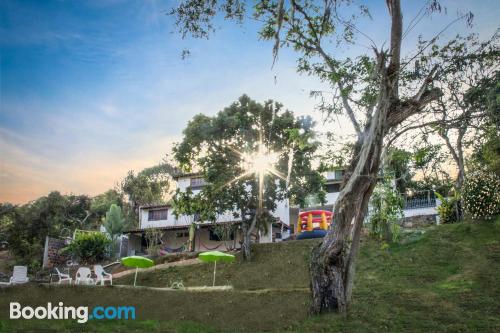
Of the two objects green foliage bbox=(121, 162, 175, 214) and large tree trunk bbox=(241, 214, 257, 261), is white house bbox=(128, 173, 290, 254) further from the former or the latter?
green foliage bbox=(121, 162, 175, 214)

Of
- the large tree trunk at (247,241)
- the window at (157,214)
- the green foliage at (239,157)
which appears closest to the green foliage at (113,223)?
the window at (157,214)

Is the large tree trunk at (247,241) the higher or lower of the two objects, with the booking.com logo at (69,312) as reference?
higher

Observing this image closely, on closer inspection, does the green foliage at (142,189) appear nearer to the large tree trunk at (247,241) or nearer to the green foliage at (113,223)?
the green foliage at (113,223)

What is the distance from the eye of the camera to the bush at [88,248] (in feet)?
109

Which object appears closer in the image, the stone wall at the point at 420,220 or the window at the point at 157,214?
the stone wall at the point at 420,220

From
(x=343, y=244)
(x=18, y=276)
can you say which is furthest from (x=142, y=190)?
(x=343, y=244)

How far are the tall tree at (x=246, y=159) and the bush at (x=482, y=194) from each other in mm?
9966

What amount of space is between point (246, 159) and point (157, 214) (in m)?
16.3

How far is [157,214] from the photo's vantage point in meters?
41.3

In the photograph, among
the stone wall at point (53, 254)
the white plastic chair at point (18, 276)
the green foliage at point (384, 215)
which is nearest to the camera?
the white plastic chair at point (18, 276)

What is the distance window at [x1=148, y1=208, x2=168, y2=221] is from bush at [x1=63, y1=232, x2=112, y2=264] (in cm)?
756

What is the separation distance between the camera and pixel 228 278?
24.0 m

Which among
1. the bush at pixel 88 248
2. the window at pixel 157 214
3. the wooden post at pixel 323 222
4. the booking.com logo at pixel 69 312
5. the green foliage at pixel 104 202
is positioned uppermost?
the green foliage at pixel 104 202

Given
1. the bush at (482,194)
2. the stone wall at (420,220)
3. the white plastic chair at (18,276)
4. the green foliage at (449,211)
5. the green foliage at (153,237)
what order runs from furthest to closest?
the green foliage at (153,237), the stone wall at (420,220), the green foliage at (449,211), the white plastic chair at (18,276), the bush at (482,194)
